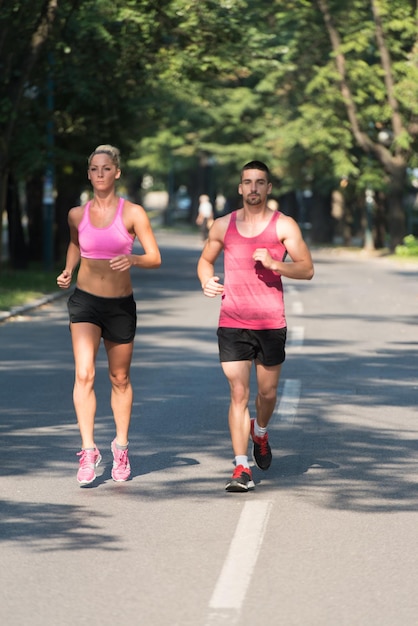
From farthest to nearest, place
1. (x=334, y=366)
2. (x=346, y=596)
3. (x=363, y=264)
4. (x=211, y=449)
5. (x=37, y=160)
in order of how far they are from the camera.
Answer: (x=363, y=264)
(x=37, y=160)
(x=334, y=366)
(x=211, y=449)
(x=346, y=596)

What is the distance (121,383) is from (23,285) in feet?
61.1

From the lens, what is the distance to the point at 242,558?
247 inches

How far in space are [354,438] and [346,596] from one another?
4266mm

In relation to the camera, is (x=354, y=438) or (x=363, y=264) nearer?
(x=354, y=438)

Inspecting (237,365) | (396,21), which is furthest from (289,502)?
(396,21)

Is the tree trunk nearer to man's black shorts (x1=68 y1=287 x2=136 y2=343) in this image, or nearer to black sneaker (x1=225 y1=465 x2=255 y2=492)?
man's black shorts (x1=68 y1=287 x2=136 y2=343)

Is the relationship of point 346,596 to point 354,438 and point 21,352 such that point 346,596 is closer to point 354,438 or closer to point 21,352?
point 354,438

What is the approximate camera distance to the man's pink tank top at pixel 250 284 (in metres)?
7.92

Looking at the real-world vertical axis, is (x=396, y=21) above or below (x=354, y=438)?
above

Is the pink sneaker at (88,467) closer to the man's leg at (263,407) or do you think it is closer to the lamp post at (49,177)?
the man's leg at (263,407)

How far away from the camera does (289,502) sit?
7.57m

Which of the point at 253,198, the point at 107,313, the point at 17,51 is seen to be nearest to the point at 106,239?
the point at 107,313

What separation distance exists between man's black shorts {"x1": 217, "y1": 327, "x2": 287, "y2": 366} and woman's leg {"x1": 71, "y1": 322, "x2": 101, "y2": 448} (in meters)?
0.73

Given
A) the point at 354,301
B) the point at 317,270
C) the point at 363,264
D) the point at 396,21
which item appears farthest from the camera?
the point at 396,21
